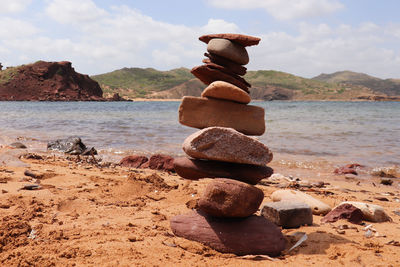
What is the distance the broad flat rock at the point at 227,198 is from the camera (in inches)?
145

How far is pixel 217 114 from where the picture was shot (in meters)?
4.49

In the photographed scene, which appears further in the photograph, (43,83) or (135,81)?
(135,81)

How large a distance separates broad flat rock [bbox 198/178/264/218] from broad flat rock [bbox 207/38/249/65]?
6.30 ft

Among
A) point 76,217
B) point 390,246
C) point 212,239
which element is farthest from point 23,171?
point 390,246

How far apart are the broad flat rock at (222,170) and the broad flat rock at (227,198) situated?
1.37 feet

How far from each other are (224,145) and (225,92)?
0.87 metres

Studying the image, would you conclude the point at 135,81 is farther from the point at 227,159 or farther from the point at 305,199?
the point at 227,159

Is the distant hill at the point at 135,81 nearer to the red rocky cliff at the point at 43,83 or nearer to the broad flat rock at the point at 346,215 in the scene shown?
the red rocky cliff at the point at 43,83

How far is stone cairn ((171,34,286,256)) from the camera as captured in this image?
3.71 m

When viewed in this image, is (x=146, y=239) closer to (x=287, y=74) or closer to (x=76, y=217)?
(x=76, y=217)

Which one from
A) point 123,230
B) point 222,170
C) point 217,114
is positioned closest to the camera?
point 123,230

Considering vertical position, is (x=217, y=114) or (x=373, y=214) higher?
(x=217, y=114)

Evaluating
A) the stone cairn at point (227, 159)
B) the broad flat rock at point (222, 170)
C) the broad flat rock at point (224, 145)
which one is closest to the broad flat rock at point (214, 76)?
the stone cairn at point (227, 159)

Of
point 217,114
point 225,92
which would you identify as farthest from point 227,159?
point 225,92
